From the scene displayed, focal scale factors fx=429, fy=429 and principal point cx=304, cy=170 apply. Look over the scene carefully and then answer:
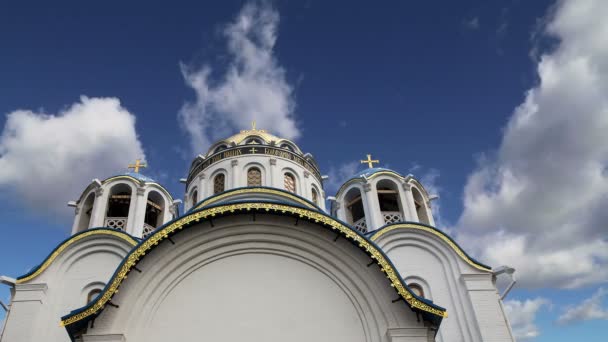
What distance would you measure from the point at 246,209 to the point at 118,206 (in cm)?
1003

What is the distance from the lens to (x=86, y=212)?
16500 millimetres

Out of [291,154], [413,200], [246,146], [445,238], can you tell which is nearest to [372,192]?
[413,200]

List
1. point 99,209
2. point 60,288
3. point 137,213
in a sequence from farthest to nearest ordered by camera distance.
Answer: point 137,213 → point 99,209 → point 60,288

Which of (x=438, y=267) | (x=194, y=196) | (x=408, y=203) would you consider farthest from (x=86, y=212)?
(x=438, y=267)

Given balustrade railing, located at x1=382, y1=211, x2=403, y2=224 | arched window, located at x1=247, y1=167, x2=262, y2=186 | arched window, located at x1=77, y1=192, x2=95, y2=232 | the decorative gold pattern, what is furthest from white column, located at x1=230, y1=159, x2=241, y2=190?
balustrade railing, located at x1=382, y1=211, x2=403, y2=224

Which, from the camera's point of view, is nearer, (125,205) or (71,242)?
(71,242)

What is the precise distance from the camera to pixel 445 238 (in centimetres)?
1460

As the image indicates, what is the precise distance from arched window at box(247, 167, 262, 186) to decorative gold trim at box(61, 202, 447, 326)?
26.9ft

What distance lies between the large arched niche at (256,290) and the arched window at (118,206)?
23.5 feet

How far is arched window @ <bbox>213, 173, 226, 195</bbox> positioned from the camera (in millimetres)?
18000

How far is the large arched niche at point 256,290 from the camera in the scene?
877cm

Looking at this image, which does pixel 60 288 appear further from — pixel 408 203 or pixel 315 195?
pixel 408 203

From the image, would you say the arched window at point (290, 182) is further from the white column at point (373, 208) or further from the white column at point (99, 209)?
the white column at point (99, 209)

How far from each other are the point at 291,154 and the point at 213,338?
11.2m
